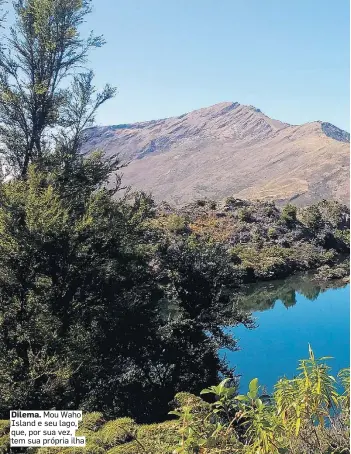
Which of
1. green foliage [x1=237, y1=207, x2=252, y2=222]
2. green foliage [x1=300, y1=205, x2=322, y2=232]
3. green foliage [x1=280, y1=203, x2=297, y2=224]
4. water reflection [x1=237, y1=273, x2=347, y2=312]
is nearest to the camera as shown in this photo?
water reflection [x1=237, y1=273, x2=347, y2=312]

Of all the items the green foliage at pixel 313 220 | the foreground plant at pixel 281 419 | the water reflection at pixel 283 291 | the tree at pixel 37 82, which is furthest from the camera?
the green foliage at pixel 313 220

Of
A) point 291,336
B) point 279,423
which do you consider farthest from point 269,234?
point 279,423

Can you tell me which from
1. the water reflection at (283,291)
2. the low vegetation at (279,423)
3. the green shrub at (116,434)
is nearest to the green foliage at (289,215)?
the water reflection at (283,291)

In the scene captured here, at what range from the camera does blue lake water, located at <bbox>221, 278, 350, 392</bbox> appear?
16.7 metres

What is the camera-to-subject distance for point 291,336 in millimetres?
21531

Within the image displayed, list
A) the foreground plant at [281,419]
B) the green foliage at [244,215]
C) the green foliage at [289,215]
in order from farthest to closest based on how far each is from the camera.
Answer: the green foliage at [289,215] → the green foliage at [244,215] → the foreground plant at [281,419]

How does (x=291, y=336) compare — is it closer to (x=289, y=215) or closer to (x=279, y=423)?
(x=279, y=423)

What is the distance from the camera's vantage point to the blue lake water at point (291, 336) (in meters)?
16.7

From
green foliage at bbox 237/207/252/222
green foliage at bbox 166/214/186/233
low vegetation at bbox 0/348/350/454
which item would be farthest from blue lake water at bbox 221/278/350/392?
green foliage at bbox 237/207/252/222

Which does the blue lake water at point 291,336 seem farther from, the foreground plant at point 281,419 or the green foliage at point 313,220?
the green foliage at point 313,220

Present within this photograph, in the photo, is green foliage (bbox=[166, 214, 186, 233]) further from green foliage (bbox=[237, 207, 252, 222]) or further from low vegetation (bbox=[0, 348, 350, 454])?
low vegetation (bbox=[0, 348, 350, 454])

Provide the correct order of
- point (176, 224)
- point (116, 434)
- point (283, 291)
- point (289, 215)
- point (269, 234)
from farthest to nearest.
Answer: point (289, 215) → point (269, 234) → point (176, 224) → point (283, 291) → point (116, 434)

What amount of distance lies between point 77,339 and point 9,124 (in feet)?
22.1

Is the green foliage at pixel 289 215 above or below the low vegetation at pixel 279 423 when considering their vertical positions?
above
